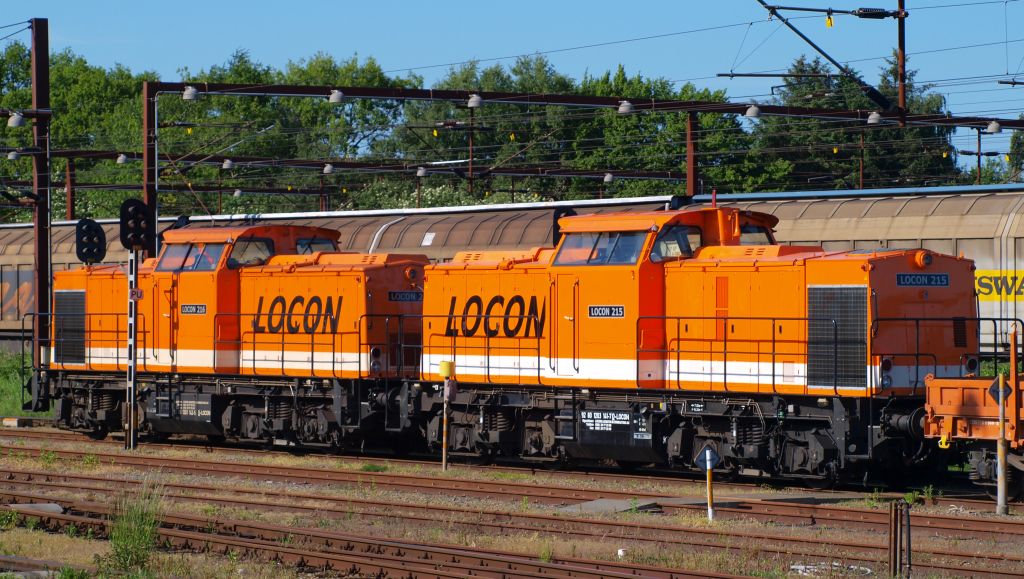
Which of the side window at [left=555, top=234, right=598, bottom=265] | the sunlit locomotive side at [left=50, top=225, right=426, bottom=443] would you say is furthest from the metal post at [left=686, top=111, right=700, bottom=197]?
the side window at [left=555, top=234, right=598, bottom=265]

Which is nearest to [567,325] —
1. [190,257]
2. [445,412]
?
[445,412]

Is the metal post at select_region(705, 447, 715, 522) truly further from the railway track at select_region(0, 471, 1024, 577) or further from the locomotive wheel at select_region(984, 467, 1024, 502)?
the locomotive wheel at select_region(984, 467, 1024, 502)

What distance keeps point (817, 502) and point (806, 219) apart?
11.5 meters

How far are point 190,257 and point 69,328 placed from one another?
350 cm

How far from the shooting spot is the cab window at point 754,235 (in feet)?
55.5

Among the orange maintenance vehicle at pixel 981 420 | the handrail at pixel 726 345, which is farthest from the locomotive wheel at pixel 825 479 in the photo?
the orange maintenance vehicle at pixel 981 420

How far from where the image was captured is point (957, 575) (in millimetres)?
10148

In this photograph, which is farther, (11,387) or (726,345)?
(11,387)

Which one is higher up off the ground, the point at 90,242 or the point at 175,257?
the point at 90,242

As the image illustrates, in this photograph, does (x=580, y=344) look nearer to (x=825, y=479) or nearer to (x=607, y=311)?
(x=607, y=311)

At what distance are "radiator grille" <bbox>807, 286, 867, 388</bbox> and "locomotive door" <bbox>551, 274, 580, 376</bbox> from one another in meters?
3.35

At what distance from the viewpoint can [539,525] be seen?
12977 mm

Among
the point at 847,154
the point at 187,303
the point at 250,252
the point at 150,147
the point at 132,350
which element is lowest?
the point at 132,350

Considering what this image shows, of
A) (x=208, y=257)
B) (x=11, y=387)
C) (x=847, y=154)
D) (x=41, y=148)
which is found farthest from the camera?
(x=847, y=154)
